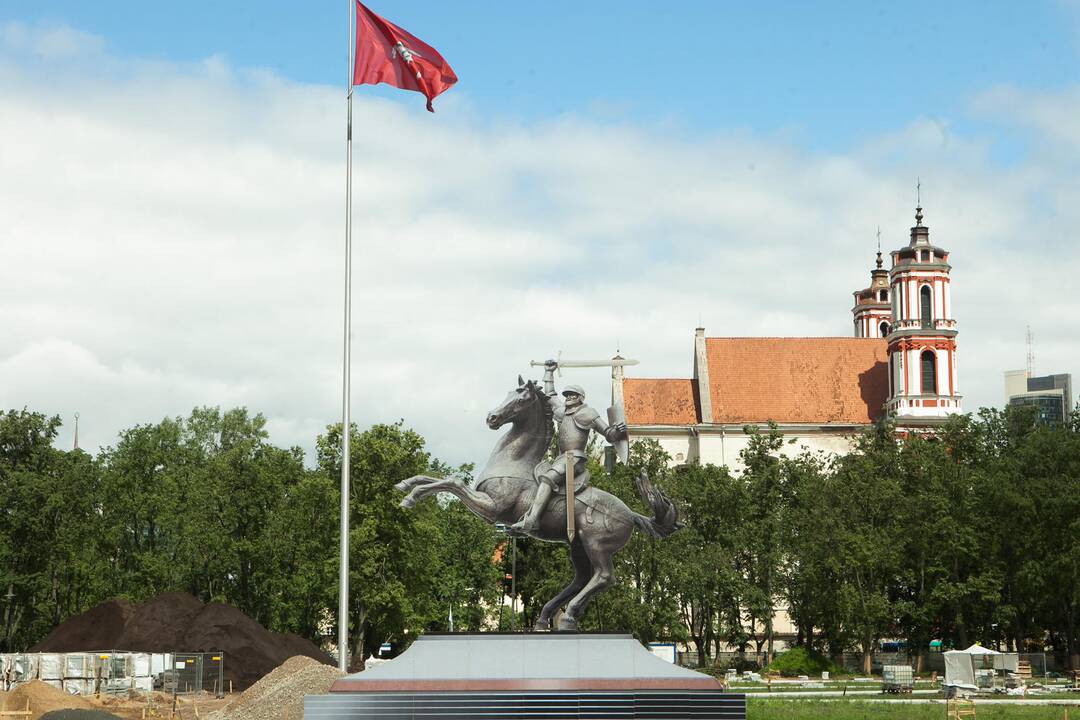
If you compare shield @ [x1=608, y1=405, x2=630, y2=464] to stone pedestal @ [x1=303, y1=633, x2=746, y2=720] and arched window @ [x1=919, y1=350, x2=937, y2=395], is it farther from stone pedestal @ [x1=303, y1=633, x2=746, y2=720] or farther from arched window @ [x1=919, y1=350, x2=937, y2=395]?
arched window @ [x1=919, y1=350, x2=937, y2=395]

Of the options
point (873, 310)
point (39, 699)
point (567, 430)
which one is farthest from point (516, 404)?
point (873, 310)

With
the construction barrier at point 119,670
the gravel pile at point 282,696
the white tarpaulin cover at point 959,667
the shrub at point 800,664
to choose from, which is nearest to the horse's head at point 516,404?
the gravel pile at point 282,696

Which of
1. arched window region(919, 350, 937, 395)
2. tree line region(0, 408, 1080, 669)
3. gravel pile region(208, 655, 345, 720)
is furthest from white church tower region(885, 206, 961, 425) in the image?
gravel pile region(208, 655, 345, 720)

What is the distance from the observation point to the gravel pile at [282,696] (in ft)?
89.7

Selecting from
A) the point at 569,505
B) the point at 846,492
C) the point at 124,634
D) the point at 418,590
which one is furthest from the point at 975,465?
the point at 569,505

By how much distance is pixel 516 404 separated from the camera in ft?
80.5

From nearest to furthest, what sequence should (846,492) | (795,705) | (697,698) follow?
(697,698)
(795,705)
(846,492)

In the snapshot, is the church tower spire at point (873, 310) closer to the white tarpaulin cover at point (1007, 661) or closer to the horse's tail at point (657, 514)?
the white tarpaulin cover at point (1007, 661)

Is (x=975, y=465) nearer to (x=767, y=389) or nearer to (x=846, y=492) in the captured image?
(x=846, y=492)

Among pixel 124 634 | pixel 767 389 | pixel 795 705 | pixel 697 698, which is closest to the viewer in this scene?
pixel 697 698

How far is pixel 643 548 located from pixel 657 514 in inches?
1400

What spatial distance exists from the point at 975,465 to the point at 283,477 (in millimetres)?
35141

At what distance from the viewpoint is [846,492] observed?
63.4 metres

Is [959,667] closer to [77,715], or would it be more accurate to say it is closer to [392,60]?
[392,60]
